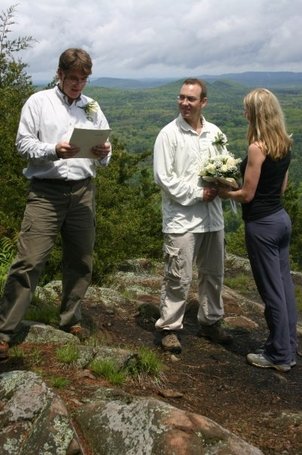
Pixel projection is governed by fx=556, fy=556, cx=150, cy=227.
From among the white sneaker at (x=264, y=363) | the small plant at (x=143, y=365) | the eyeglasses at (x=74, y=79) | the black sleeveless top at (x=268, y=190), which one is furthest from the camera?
the white sneaker at (x=264, y=363)

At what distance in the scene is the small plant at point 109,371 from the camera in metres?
4.61

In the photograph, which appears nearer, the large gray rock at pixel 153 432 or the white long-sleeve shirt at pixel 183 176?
the large gray rock at pixel 153 432

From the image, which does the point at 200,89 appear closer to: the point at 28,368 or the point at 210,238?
the point at 210,238

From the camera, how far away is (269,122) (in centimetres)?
531

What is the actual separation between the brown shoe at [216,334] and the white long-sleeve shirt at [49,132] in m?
2.37

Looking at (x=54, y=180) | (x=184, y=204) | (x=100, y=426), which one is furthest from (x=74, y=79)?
(x=100, y=426)

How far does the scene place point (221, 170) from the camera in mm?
5617

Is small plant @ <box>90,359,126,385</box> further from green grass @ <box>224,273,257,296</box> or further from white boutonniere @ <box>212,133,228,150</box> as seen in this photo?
green grass @ <box>224,273,257,296</box>

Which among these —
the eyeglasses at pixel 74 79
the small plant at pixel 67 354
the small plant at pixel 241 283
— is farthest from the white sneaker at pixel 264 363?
the small plant at pixel 241 283

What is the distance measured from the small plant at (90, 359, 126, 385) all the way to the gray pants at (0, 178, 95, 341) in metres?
0.81

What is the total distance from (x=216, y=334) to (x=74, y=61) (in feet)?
11.1

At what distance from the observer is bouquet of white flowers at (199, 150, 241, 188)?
18.4ft

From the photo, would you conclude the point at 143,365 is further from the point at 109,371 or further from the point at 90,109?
the point at 90,109

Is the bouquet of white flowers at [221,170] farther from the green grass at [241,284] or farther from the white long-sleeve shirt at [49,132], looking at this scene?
the green grass at [241,284]
